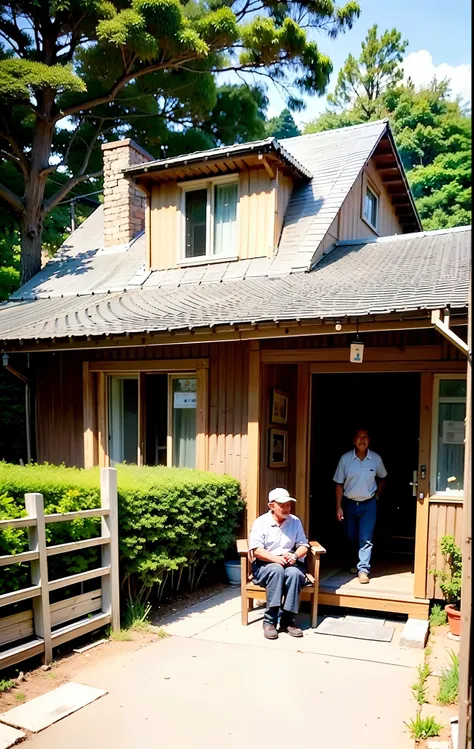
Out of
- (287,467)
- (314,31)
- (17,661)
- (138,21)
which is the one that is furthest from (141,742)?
(314,31)

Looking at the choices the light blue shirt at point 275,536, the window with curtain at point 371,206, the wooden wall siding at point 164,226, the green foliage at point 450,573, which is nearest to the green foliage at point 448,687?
the green foliage at point 450,573

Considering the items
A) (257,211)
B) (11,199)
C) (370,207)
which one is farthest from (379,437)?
(11,199)

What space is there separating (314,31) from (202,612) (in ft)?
53.8

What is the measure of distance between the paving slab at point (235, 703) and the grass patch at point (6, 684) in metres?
0.49

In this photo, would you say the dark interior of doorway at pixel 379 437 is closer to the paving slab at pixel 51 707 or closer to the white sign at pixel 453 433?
the white sign at pixel 453 433

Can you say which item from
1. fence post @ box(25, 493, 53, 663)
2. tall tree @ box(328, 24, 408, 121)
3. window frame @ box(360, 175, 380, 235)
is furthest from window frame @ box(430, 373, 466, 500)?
tall tree @ box(328, 24, 408, 121)

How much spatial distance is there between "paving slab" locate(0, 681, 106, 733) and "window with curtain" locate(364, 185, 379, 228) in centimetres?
859

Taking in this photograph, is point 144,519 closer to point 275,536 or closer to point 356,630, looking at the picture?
point 275,536

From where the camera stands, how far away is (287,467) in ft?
21.8

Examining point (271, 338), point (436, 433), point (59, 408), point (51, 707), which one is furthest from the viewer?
point (59, 408)

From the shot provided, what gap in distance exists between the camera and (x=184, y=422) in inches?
280

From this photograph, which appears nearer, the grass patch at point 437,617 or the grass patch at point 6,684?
the grass patch at point 6,684

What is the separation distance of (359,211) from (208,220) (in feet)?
9.18

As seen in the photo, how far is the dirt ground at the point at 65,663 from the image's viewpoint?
12.0 ft
